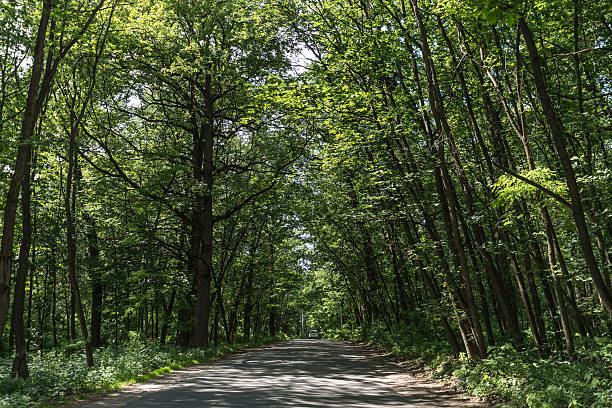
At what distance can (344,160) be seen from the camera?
42.7 feet

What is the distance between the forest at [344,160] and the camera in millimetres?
8164

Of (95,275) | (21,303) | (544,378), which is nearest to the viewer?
(544,378)

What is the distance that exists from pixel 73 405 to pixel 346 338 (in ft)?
113

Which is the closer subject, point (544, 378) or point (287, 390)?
point (544, 378)

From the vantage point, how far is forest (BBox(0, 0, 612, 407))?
26.8 ft

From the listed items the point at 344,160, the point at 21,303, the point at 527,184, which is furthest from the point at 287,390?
the point at 21,303

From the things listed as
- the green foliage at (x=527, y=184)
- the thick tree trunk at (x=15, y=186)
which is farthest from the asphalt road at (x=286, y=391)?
the green foliage at (x=527, y=184)

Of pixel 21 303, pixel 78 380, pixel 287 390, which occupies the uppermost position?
pixel 21 303

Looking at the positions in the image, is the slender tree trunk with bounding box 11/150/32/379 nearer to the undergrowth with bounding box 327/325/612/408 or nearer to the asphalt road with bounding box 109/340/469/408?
the asphalt road with bounding box 109/340/469/408

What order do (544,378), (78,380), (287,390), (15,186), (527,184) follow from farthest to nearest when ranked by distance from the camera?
(78,380) < (287,390) < (15,186) < (544,378) < (527,184)

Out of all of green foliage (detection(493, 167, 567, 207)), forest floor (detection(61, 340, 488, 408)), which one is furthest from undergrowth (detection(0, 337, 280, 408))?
green foliage (detection(493, 167, 567, 207))

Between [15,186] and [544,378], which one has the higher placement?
[15,186]

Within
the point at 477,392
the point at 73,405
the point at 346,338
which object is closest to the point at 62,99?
the point at 73,405

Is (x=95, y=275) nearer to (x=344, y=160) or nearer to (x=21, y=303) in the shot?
(x=21, y=303)
